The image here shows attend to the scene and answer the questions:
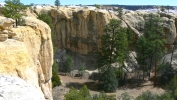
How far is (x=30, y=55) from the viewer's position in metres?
14.5

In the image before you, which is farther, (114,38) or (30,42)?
(114,38)

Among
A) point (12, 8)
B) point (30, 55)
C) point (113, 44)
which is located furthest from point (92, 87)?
point (30, 55)

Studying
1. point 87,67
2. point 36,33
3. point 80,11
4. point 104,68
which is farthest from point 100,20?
point 36,33

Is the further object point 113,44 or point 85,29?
point 85,29

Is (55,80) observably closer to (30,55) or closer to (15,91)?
(30,55)

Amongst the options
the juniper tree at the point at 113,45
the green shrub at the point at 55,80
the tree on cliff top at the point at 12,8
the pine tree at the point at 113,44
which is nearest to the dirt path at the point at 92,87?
the green shrub at the point at 55,80

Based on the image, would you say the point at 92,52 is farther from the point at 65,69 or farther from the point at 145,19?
the point at 145,19

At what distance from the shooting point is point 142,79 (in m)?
38.3

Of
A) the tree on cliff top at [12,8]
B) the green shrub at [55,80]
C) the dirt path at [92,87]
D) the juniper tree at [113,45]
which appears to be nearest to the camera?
the tree on cliff top at [12,8]

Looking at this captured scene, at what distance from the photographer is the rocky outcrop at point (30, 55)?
10.8 metres

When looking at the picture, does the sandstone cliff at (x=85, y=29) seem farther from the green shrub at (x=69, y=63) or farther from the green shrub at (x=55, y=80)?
the green shrub at (x=55, y=80)

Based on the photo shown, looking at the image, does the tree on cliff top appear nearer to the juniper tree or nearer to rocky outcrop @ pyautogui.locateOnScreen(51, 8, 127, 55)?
the juniper tree

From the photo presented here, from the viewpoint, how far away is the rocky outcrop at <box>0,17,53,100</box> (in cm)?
1079

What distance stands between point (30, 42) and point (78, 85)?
67.0ft
